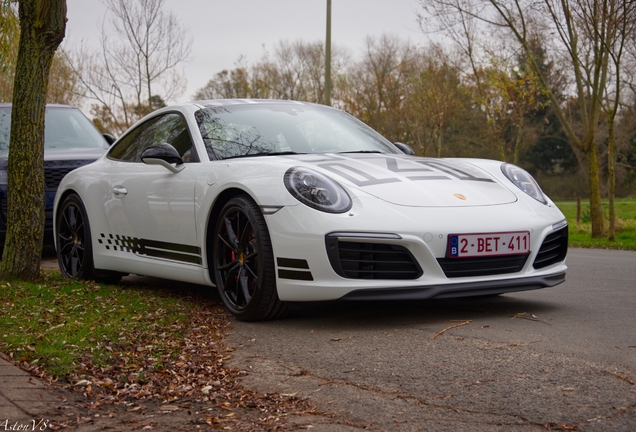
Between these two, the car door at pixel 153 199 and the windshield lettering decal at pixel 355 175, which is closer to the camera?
the windshield lettering decal at pixel 355 175

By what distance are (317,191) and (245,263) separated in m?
0.66

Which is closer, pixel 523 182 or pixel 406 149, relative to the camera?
pixel 523 182

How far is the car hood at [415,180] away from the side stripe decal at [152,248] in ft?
3.17

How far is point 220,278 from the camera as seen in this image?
516 cm

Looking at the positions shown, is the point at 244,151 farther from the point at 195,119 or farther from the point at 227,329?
the point at 227,329

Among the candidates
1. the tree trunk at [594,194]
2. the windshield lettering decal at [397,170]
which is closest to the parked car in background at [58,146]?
the windshield lettering decal at [397,170]

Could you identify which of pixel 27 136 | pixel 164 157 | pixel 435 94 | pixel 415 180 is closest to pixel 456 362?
pixel 415 180

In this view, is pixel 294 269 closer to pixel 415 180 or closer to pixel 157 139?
pixel 415 180

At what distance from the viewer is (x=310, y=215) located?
14.8 feet

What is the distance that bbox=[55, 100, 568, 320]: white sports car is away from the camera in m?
4.47

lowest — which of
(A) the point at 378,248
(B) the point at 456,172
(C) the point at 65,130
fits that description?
(A) the point at 378,248

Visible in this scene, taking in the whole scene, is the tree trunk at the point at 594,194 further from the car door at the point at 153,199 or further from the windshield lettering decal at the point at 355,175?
the windshield lettering decal at the point at 355,175

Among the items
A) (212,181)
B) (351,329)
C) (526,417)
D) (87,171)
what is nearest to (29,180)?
(87,171)

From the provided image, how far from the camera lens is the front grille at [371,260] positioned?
4437mm
